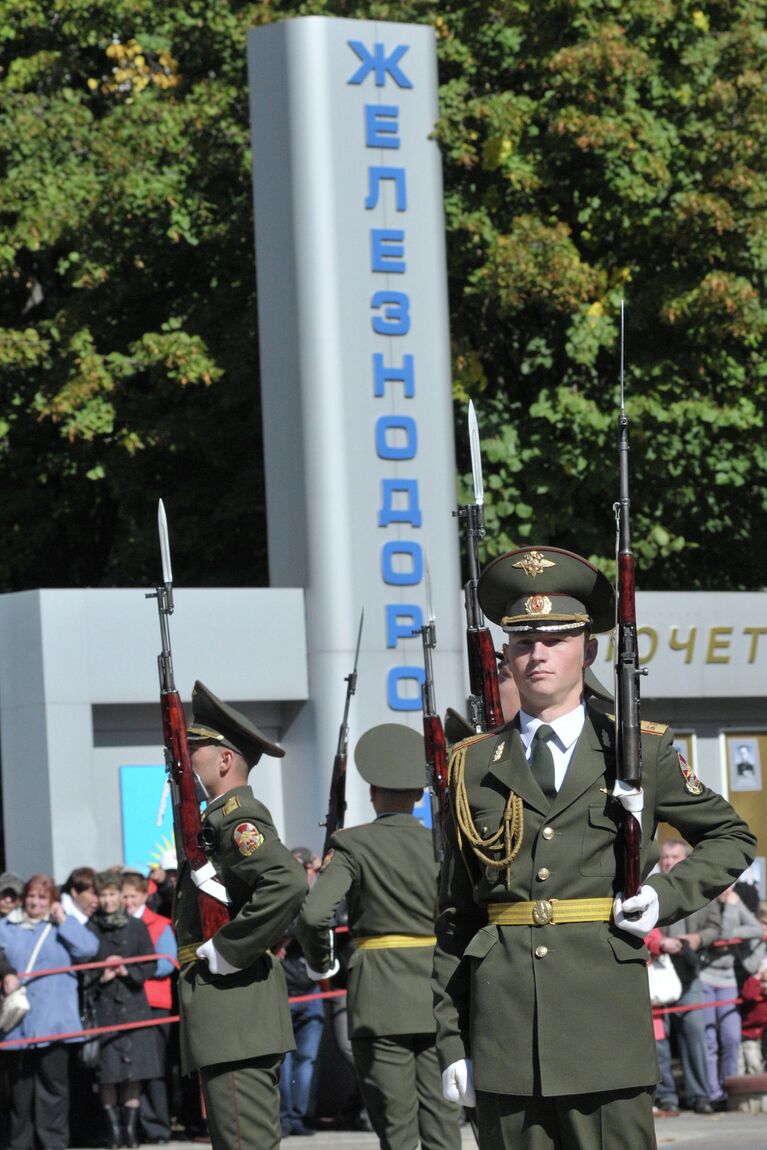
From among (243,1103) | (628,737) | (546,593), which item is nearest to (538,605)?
(546,593)

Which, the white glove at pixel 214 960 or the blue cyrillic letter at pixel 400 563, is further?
the blue cyrillic letter at pixel 400 563

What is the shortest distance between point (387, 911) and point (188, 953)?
62.3 inches

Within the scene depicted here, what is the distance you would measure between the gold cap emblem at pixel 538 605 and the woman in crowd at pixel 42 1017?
788cm

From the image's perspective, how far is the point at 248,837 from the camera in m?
7.31

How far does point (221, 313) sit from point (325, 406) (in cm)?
489

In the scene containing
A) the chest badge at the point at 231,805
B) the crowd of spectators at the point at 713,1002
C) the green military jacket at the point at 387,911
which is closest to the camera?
the chest badge at the point at 231,805

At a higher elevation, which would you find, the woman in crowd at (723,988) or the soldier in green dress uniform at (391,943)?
the soldier in green dress uniform at (391,943)

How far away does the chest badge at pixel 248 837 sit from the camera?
288 inches

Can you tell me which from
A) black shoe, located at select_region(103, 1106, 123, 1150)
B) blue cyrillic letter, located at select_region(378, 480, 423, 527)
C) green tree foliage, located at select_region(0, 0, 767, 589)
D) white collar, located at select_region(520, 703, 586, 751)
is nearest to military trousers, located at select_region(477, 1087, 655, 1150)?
white collar, located at select_region(520, 703, 586, 751)

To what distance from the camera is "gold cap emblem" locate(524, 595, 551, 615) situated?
5.20 m

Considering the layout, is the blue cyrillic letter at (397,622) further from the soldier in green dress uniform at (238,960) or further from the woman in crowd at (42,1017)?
the soldier in green dress uniform at (238,960)

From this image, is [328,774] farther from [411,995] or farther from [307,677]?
[411,995]

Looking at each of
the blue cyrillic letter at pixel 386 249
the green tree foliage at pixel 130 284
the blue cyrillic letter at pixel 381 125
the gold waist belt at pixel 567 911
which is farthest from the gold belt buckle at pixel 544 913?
the green tree foliage at pixel 130 284

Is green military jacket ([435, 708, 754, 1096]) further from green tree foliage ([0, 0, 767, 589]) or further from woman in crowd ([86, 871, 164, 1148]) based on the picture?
green tree foliage ([0, 0, 767, 589])
